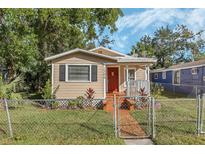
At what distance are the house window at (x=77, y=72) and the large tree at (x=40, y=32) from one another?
4.02 m

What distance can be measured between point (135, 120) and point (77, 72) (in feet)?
19.2

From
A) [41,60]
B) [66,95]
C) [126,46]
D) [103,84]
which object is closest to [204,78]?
[103,84]

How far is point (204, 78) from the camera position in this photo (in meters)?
21.3

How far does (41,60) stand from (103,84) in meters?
10.1

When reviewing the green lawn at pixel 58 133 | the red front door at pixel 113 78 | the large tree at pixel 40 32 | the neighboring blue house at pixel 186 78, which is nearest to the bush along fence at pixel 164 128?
the green lawn at pixel 58 133

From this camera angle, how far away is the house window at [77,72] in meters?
15.5

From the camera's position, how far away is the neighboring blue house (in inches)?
860

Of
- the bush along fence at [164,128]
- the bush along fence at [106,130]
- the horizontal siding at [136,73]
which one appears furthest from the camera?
the horizontal siding at [136,73]

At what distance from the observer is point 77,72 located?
15.5m

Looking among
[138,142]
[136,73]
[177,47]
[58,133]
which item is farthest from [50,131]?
[177,47]

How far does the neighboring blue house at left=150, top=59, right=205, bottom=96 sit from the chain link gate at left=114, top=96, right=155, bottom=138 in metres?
6.87

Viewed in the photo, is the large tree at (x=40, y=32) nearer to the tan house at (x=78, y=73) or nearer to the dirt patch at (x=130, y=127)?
the tan house at (x=78, y=73)

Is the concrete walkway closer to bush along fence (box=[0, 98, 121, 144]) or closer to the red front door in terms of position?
bush along fence (box=[0, 98, 121, 144])

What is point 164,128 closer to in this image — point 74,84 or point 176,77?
point 74,84
